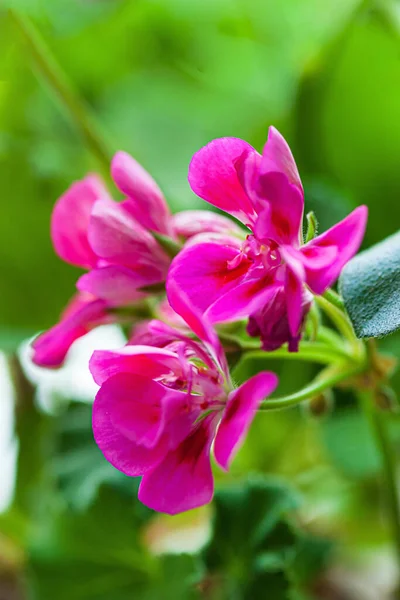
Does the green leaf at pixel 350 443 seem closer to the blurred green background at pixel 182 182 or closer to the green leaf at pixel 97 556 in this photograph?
the blurred green background at pixel 182 182

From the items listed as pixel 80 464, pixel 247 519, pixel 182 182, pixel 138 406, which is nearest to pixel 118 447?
pixel 138 406

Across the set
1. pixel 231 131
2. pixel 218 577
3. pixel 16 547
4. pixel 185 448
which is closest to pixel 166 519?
pixel 16 547

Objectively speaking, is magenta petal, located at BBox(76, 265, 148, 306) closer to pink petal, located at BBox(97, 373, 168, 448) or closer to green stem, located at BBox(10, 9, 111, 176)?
pink petal, located at BBox(97, 373, 168, 448)

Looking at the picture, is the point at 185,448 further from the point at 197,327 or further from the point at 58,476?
the point at 58,476

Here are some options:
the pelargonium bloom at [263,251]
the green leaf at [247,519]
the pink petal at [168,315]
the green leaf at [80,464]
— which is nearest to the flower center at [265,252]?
the pelargonium bloom at [263,251]

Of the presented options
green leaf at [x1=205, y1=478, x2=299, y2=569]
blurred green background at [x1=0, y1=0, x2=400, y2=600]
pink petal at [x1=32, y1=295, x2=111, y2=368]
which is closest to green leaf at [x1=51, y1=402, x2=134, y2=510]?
blurred green background at [x1=0, y1=0, x2=400, y2=600]
